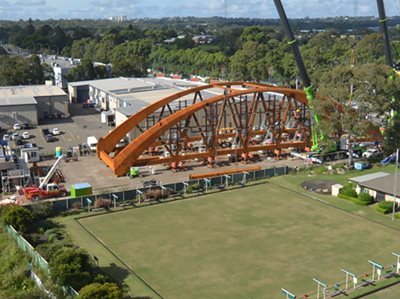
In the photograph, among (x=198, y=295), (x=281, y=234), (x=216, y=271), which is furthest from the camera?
(x=281, y=234)

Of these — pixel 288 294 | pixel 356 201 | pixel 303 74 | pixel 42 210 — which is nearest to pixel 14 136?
pixel 42 210

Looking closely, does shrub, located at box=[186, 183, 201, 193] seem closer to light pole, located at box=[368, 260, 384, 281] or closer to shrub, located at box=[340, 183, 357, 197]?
shrub, located at box=[340, 183, 357, 197]

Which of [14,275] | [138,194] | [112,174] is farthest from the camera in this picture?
[112,174]

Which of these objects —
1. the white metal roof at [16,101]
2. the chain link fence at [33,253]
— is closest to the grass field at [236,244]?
the chain link fence at [33,253]

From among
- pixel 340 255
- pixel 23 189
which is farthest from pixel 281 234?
pixel 23 189

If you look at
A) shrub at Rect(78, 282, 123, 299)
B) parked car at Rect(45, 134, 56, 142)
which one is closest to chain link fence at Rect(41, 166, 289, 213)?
shrub at Rect(78, 282, 123, 299)

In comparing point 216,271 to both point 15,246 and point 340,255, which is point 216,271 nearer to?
point 340,255

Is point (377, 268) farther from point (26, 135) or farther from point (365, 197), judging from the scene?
point (26, 135)
